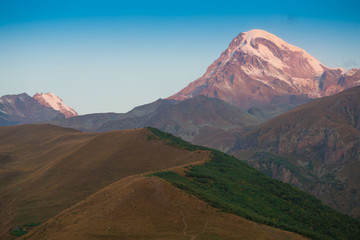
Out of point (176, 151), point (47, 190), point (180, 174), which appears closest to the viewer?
point (180, 174)

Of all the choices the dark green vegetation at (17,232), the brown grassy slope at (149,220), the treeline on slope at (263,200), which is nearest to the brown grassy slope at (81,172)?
the dark green vegetation at (17,232)

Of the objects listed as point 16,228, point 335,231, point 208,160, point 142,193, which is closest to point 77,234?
point 142,193

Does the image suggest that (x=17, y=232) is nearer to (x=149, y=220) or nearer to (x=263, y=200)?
(x=149, y=220)

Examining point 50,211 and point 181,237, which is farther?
point 50,211

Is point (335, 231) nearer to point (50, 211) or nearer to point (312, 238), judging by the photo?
point (312, 238)

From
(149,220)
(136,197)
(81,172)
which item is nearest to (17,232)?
(81,172)

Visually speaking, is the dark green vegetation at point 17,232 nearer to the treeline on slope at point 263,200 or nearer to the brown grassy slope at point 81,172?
the brown grassy slope at point 81,172

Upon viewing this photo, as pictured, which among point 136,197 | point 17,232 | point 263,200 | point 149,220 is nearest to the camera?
point 149,220
